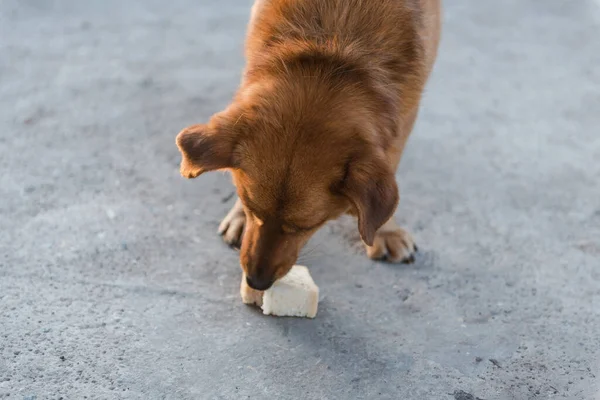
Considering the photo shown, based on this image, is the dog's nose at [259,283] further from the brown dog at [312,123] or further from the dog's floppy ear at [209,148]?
the dog's floppy ear at [209,148]

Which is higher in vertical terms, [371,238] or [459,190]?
[371,238]

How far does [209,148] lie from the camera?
9.95ft

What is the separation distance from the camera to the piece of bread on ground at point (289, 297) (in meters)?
3.44

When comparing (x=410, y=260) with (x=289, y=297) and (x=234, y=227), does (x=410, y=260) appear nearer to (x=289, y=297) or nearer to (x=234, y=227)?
(x=289, y=297)

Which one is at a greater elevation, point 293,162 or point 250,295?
point 293,162

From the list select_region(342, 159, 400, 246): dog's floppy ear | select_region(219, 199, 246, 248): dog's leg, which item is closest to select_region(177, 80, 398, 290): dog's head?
select_region(342, 159, 400, 246): dog's floppy ear

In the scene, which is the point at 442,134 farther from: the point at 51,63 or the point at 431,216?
the point at 51,63

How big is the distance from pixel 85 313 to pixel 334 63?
5.48 ft

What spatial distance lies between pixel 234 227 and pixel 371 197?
1.28 m

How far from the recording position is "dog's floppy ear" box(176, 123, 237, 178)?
303cm

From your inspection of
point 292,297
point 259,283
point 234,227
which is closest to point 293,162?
point 259,283

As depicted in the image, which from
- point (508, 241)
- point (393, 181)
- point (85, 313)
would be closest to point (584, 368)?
point (508, 241)

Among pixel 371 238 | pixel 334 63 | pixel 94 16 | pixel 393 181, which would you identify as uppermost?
pixel 334 63

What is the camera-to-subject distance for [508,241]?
4266 millimetres
